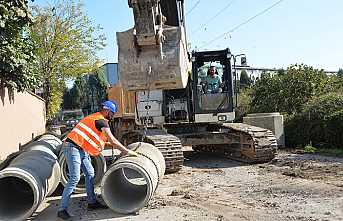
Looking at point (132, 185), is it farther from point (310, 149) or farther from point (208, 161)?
point (310, 149)

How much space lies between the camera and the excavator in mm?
8906

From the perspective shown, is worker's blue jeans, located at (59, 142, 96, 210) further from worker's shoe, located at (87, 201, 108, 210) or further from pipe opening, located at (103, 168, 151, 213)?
pipe opening, located at (103, 168, 151, 213)

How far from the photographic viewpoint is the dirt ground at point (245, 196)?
22.4 feet

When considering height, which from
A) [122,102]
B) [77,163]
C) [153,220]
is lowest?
[153,220]

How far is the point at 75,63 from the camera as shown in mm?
31406

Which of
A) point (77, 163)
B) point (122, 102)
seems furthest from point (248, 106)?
point (77, 163)

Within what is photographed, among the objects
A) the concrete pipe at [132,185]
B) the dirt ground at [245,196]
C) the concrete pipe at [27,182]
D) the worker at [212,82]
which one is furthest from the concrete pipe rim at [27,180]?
the worker at [212,82]

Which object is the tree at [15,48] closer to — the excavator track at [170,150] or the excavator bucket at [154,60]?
the excavator bucket at [154,60]

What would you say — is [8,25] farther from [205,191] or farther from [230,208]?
[230,208]

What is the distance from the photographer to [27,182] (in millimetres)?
7121

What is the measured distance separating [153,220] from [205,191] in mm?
2199

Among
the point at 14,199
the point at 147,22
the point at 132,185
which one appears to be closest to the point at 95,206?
the point at 132,185

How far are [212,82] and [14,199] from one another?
22.4 ft

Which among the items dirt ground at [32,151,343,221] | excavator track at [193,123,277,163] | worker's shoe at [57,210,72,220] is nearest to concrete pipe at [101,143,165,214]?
dirt ground at [32,151,343,221]
